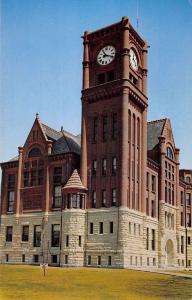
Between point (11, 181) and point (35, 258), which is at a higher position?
point (11, 181)

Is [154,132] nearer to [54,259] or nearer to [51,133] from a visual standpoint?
[51,133]

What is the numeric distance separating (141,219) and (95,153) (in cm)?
1005

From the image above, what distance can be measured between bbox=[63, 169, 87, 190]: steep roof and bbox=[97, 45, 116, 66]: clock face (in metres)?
14.4

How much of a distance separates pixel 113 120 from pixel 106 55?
882cm

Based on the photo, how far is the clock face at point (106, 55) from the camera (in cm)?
5838

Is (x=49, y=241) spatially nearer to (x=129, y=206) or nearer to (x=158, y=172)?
(x=129, y=206)

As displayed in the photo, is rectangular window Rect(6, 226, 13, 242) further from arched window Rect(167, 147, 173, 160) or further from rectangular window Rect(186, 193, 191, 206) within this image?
rectangular window Rect(186, 193, 191, 206)

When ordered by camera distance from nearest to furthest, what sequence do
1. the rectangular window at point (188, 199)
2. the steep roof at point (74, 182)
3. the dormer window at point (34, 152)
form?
the steep roof at point (74, 182) → the dormer window at point (34, 152) → the rectangular window at point (188, 199)

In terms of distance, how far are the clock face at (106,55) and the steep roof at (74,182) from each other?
14.4m

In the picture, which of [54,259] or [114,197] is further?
[54,259]

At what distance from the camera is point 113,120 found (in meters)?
56.3

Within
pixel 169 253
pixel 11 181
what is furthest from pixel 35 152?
pixel 169 253

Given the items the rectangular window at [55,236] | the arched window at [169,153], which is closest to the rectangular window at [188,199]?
the arched window at [169,153]

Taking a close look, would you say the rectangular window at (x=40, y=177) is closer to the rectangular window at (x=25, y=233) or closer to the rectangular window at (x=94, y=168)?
the rectangular window at (x=25, y=233)
